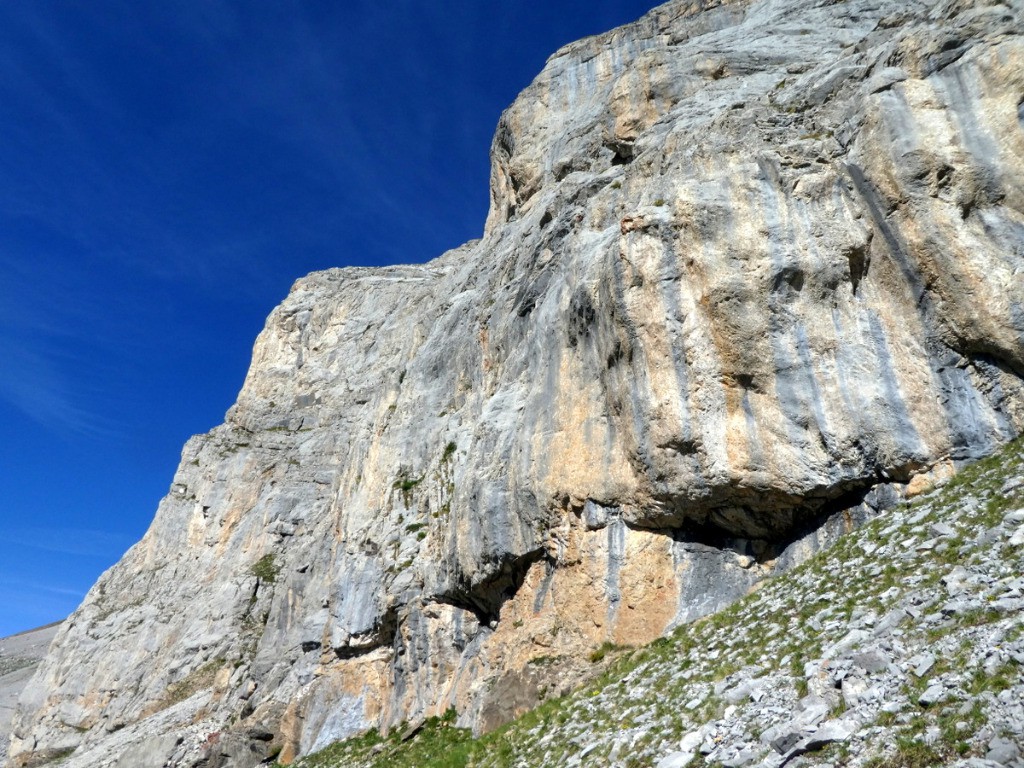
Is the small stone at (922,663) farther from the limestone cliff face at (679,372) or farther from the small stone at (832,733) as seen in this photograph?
the limestone cliff face at (679,372)

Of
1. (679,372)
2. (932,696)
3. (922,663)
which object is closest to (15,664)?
(679,372)

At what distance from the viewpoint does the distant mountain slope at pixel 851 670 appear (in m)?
8.73

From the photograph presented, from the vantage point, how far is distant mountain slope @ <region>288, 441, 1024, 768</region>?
8734mm

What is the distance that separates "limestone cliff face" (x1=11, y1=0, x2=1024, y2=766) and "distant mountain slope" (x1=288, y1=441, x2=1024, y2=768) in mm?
2491

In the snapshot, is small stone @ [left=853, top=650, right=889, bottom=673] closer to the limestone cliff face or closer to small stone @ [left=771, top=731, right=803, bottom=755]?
small stone @ [left=771, top=731, right=803, bottom=755]

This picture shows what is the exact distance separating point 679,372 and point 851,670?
11.3 metres

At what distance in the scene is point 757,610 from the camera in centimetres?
1589

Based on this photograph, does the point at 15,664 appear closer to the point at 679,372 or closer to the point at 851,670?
the point at 679,372

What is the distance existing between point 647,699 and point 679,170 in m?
16.8

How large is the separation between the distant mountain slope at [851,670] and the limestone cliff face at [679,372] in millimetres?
2491

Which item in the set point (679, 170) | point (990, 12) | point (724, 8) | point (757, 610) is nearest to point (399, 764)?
point (757, 610)

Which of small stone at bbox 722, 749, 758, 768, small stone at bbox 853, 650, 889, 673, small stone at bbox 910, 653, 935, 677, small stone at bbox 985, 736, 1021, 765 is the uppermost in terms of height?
small stone at bbox 853, 650, 889, 673

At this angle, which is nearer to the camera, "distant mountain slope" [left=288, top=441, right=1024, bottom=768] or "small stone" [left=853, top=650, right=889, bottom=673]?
"distant mountain slope" [left=288, top=441, right=1024, bottom=768]

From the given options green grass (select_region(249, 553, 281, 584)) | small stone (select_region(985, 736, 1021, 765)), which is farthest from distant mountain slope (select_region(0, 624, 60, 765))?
small stone (select_region(985, 736, 1021, 765))
